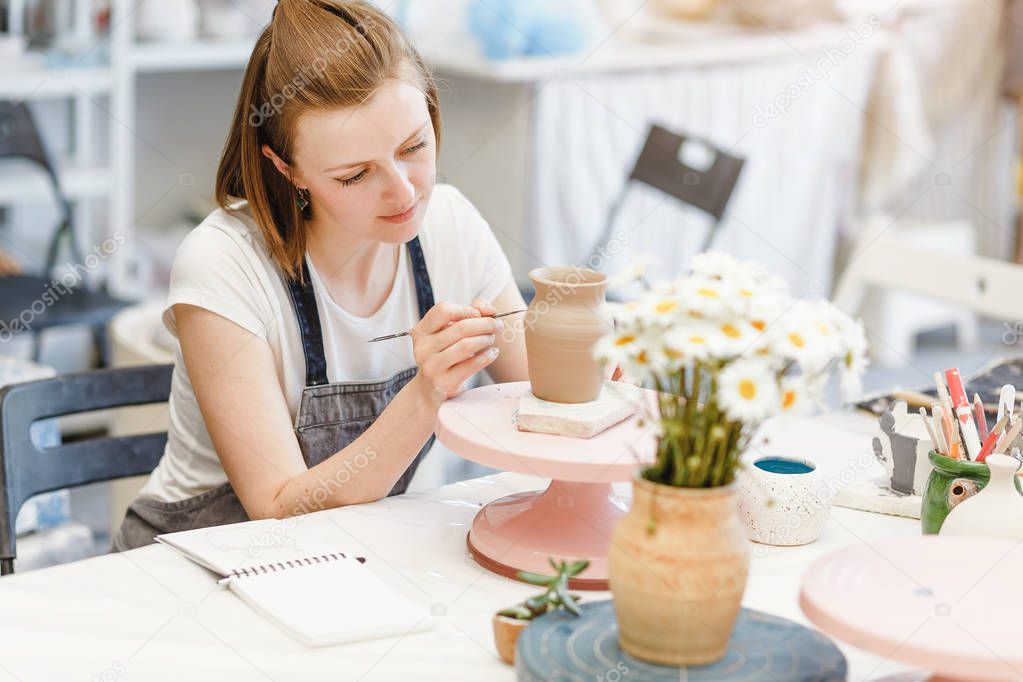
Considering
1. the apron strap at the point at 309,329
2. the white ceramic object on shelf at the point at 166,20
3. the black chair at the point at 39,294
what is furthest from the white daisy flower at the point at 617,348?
the white ceramic object on shelf at the point at 166,20

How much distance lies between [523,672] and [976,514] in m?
0.55

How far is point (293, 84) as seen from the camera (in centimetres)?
153

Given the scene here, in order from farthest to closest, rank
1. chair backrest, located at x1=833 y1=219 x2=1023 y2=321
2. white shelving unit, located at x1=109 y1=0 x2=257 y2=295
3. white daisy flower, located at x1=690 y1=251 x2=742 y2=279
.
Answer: white shelving unit, located at x1=109 y1=0 x2=257 y2=295 → chair backrest, located at x1=833 y1=219 x2=1023 y2=321 → white daisy flower, located at x1=690 y1=251 x2=742 y2=279

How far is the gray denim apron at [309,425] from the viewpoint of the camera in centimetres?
163

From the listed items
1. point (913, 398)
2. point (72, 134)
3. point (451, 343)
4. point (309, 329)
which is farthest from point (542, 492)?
point (72, 134)

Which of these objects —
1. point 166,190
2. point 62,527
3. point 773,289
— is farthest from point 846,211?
point 773,289

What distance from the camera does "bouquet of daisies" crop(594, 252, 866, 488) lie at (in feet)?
3.15

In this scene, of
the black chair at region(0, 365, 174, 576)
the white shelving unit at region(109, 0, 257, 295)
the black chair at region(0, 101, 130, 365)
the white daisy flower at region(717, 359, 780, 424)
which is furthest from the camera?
the white shelving unit at region(109, 0, 257, 295)

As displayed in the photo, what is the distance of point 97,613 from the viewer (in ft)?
4.01

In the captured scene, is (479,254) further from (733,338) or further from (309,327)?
(733,338)

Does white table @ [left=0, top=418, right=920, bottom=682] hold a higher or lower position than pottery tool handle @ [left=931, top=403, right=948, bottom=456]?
lower

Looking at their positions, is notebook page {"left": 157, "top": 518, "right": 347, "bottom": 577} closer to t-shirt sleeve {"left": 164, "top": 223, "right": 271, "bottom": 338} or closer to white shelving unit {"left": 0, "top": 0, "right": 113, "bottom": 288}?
t-shirt sleeve {"left": 164, "top": 223, "right": 271, "bottom": 338}

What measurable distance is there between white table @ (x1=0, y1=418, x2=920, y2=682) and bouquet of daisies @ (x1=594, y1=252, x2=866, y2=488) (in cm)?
→ 5

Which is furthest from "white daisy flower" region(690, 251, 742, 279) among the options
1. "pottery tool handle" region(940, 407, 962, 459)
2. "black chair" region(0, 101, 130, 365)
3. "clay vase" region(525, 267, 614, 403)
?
"black chair" region(0, 101, 130, 365)
